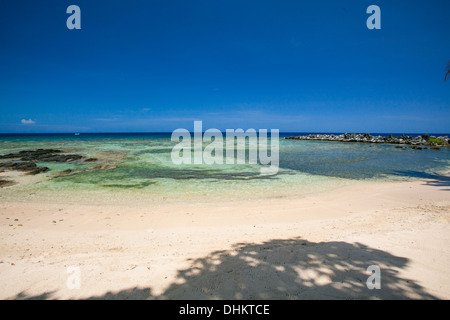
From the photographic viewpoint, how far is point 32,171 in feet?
49.6

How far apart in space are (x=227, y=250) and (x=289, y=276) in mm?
1508

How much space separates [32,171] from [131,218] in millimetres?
12997

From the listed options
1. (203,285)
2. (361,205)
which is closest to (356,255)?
(203,285)

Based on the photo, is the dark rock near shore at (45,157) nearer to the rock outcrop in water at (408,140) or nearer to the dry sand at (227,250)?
the dry sand at (227,250)

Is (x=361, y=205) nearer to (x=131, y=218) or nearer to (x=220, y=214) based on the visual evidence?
(x=220, y=214)

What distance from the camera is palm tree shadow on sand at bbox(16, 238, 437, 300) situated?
10.6 ft

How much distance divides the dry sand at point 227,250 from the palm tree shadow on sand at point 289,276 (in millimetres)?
17

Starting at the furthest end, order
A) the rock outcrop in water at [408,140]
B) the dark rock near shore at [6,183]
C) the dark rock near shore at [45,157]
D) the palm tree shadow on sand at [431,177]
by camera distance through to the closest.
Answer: the rock outcrop in water at [408,140] → the dark rock near shore at [45,157] → the palm tree shadow on sand at [431,177] → the dark rock near shore at [6,183]

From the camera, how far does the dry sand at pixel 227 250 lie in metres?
3.37

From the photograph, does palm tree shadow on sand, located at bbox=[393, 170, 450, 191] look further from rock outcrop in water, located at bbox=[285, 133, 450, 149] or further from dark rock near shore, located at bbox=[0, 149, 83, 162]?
rock outcrop in water, located at bbox=[285, 133, 450, 149]

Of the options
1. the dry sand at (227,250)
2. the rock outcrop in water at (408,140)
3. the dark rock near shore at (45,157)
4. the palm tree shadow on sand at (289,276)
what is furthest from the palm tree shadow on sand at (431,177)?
the rock outcrop in water at (408,140)

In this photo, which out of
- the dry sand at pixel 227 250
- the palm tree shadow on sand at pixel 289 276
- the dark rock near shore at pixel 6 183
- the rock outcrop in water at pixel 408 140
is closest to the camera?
the palm tree shadow on sand at pixel 289 276

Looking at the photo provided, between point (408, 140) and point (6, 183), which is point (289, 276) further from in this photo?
point (408, 140)

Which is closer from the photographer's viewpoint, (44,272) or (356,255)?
(44,272)
